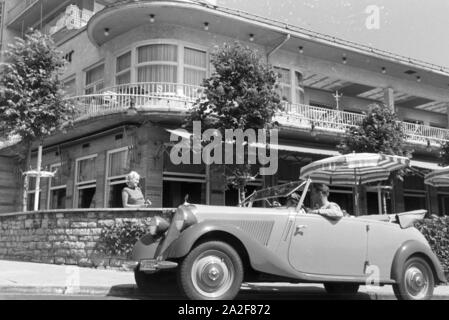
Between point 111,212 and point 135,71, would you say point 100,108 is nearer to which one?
point 135,71

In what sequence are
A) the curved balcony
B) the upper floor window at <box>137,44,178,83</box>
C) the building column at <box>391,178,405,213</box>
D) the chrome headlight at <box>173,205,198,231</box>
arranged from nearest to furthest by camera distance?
the chrome headlight at <box>173,205,198,231</box>, the curved balcony, the upper floor window at <box>137,44,178,83</box>, the building column at <box>391,178,405,213</box>

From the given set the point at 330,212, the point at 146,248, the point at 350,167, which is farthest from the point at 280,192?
the point at 350,167

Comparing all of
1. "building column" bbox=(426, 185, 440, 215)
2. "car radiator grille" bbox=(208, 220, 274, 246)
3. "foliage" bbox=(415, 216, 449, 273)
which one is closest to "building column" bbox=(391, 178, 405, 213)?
"building column" bbox=(426, 185, 440, 215)

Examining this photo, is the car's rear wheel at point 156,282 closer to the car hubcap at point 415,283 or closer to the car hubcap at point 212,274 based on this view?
the car hubcap at point 212,274

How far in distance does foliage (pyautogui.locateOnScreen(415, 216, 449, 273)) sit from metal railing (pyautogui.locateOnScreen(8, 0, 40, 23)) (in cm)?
2544

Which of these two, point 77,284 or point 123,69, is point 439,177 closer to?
point 77,284

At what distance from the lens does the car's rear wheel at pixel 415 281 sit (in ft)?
23.2

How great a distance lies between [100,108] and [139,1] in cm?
429

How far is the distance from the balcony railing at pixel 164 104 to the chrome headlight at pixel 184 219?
9.78 metres

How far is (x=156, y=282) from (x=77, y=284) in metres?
1.38

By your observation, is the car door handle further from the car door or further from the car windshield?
the car windshield

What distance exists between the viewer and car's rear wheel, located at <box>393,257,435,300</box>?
7086mm

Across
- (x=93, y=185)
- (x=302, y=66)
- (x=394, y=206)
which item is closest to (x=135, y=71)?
(x=93, y=185)

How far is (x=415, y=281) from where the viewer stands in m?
7.22
